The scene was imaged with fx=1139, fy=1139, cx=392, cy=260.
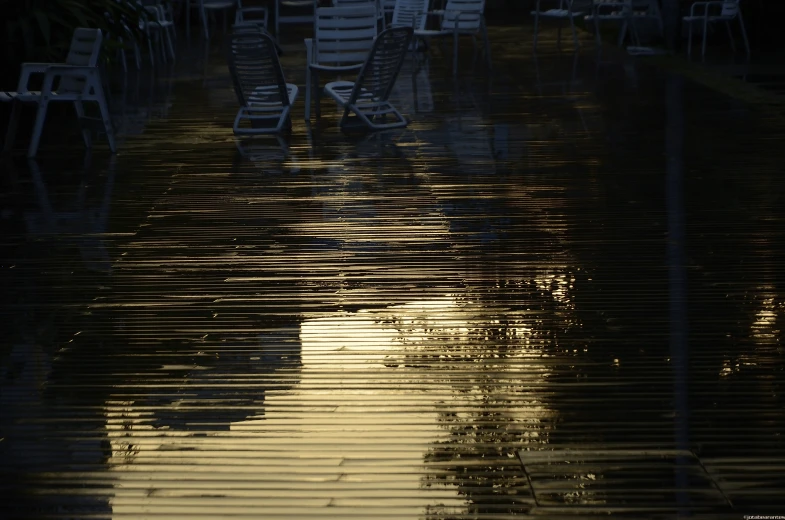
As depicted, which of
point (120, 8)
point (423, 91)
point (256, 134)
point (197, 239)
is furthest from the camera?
point (423, 91)

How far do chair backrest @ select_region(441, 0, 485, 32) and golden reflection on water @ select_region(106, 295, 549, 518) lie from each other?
922cm

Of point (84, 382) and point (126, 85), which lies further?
point (126, 85)

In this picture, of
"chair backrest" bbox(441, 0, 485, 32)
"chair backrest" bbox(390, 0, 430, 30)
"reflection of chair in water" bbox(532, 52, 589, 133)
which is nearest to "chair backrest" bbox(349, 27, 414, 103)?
"reflection of chair in water" bbox(532, 52, 589, 133)

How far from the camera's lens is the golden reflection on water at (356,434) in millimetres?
2740

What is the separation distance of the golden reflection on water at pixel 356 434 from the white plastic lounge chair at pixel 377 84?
457cm

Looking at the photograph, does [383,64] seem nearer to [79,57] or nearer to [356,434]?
[79,57]

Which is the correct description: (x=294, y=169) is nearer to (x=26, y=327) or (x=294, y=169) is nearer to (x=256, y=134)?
(x=256, y=134)

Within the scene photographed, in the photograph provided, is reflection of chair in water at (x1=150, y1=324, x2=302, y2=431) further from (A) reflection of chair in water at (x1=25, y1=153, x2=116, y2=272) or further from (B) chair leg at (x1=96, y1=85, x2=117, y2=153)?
(B) chair leg at (x1=96, y1=85, x2=117, y2=153)

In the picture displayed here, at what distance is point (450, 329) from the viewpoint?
3986 mm

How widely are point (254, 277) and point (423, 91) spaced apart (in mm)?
6334

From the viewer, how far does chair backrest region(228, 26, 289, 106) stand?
8.05m

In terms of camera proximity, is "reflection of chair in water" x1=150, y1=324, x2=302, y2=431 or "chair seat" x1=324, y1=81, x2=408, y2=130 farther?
"chair seat" x1=324, y1=81, x2=408, y2=130

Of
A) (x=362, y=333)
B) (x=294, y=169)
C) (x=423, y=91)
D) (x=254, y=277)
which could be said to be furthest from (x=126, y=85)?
(x=362, y=333)

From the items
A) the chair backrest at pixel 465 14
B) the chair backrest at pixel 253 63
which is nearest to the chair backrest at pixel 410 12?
the chair backrest at pixel 465 14
